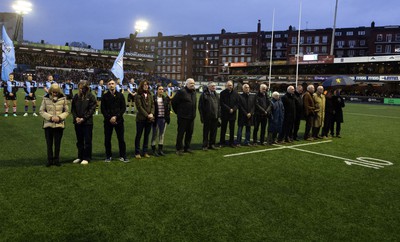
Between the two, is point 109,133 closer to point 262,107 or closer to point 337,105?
point 262,107

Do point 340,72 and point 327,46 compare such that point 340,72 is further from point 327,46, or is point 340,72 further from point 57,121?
point 57,121

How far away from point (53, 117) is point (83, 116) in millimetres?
669

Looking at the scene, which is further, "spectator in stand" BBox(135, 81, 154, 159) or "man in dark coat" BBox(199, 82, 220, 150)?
"man in dark coat" BBox(199, 82, 220, 150)

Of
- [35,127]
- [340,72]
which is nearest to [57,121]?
[35,127]

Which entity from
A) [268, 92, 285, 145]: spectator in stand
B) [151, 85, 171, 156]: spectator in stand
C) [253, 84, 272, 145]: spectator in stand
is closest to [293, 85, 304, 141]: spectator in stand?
[268, 92, 285, 145]: spectator in stand

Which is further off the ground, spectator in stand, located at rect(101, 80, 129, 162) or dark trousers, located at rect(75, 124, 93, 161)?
spectator in stand, located at rect(101, 80, 129, 162)

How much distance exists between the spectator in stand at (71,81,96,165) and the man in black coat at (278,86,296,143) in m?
6.54

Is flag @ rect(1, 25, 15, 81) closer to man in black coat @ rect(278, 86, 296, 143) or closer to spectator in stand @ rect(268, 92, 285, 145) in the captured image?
spectator in stand @ rect(268, 92, 285, 145)

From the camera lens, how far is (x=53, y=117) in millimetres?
7102

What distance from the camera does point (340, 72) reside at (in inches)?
2379

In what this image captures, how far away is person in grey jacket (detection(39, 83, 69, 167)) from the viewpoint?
7.13 m

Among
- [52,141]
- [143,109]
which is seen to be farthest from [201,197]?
[52,141]

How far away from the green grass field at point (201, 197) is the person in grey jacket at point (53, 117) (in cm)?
39

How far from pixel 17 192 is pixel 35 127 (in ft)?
25.8
